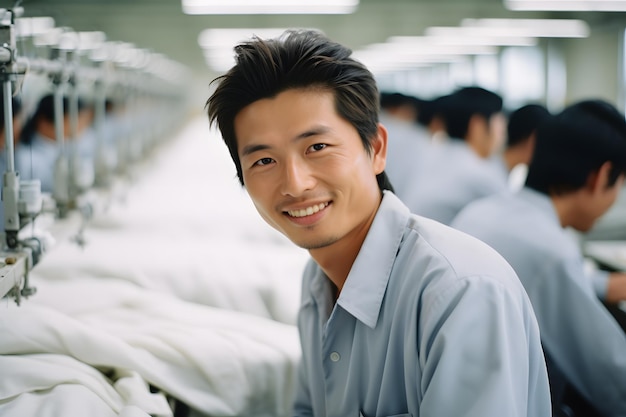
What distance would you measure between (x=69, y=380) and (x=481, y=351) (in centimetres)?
83

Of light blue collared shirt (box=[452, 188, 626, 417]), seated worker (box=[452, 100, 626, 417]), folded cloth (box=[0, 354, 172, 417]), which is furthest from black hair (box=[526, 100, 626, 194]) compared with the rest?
folded cloth (box=[0, 354, 172, 417])

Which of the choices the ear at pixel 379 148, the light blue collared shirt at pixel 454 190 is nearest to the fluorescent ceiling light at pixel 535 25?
the light blue collared shirt at pixel 454 190

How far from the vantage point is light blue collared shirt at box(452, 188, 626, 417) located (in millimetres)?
1671

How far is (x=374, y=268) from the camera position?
4.01 feet

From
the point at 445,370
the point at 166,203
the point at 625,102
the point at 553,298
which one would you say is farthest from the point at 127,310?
the point at 625,102

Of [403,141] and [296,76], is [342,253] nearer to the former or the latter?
[296,76]

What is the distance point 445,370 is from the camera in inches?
39.0

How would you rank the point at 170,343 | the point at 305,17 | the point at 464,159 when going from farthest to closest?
the point at 305,17, the point at 464,159, the point at 170,343

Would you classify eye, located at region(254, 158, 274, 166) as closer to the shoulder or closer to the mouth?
the mouth

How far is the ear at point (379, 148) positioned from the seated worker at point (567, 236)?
69 centimetres

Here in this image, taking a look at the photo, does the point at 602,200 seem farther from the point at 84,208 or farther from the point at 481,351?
the point at 84,208

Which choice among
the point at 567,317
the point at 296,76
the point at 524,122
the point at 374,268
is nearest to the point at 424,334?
the point at 374,268

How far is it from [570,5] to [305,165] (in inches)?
169

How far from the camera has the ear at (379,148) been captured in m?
1.34
